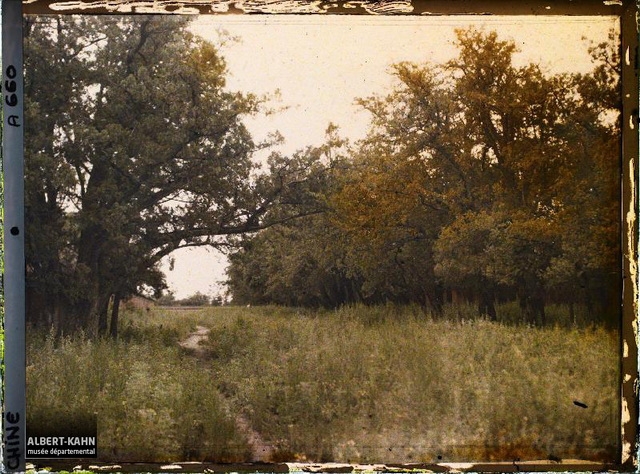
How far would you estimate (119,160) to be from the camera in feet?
16.8

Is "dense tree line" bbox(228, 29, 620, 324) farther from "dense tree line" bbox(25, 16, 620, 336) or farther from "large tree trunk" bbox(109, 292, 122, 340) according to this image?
"large tree trunk" bbox(109, 292, 122, 340)

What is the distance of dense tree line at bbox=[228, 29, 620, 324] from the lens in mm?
5051

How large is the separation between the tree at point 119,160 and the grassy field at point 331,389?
46cm

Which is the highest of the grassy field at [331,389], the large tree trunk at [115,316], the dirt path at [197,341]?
the large tree trunk at [115,316]

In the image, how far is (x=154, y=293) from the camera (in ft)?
16.6

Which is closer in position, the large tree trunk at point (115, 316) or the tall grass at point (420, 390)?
the tall grass at point (420, 390)

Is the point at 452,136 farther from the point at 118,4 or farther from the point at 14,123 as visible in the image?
the point at 14,123

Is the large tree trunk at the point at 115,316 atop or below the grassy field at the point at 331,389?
atop

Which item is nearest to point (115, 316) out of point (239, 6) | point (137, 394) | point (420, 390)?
point (137, 394)

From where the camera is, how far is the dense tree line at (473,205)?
5051 millimetres

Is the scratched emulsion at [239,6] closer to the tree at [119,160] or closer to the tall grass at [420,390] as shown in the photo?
the tree at [119,160]

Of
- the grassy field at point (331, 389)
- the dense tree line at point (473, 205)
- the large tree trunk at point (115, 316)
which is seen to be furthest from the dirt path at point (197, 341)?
the large tree trunk at point (115, 316)

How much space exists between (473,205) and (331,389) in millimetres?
1940

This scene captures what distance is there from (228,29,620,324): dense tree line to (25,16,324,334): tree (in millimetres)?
439
